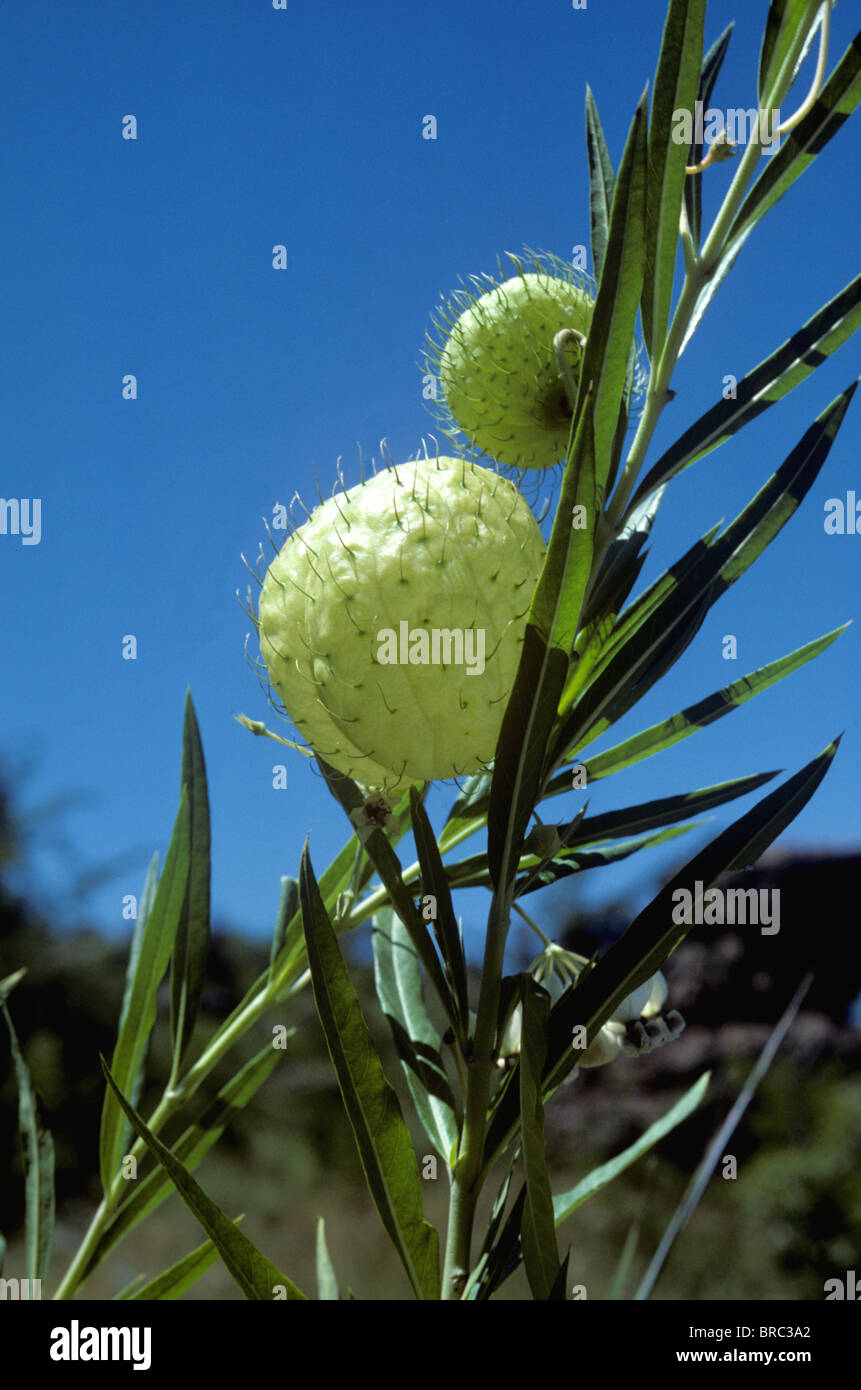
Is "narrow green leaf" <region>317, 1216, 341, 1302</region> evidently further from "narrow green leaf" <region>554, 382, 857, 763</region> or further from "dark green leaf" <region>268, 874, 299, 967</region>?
"narrow green leaf" <region>554, 382, 857, 763</region>

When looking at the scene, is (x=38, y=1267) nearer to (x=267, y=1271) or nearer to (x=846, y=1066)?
(x=267, y=1271)

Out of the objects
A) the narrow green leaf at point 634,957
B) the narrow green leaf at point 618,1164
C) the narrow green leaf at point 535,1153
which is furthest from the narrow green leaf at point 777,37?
the narrow green leaf at point 618,1164

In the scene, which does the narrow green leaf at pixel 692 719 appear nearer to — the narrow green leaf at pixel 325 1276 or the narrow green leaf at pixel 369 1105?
the narrow green leaf at pixel 369 1105

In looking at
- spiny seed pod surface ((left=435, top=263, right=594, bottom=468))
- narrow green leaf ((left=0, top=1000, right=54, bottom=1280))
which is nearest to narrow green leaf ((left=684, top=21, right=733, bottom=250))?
spiny seed pod surface ((left=435, top=263, right=594, bottom=468))

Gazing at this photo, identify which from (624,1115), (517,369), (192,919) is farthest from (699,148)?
(624,1115)

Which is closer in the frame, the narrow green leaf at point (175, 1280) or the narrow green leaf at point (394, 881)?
the narrow green leaf at point (394, 881)

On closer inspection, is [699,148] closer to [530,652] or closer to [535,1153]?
[530,652]
